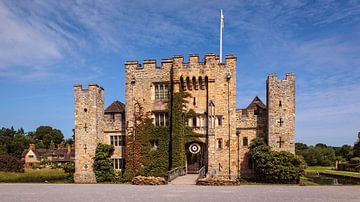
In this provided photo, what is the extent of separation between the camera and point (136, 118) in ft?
102

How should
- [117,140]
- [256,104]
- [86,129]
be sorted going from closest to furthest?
[86,129] → [117,140] → [256,104]

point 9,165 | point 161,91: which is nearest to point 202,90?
point 161,91

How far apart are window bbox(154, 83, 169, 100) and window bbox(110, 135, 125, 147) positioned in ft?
19.3

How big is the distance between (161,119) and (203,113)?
4388 millimetres

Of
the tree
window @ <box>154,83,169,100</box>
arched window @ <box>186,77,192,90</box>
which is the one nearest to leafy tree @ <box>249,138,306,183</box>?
arched window @ <box>186,77,192,90</box>

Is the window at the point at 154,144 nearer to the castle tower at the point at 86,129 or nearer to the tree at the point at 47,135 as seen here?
the castle tower at the point at 86,129

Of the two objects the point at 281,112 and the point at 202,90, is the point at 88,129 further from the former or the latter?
the point at 281,112

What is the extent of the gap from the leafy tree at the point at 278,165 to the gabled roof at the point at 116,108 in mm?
15808

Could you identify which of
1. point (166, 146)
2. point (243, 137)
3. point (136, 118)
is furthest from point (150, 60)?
point (243, 137)

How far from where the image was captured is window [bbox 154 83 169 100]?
102ft

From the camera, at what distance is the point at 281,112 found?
28625 mm

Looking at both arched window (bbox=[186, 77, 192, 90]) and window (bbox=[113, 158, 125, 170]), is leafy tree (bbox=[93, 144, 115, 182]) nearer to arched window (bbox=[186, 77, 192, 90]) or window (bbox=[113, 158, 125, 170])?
window (bbox=[113, 158, 125, 170])

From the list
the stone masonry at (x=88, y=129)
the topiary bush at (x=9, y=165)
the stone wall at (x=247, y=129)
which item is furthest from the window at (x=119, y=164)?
the topiary bush at (x=9, y=165)

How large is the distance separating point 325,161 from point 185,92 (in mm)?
57838
